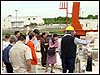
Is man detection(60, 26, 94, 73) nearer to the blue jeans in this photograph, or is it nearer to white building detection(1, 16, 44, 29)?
the blue jeans

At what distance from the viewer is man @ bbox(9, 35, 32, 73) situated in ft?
16.8

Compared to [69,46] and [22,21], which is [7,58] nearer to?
[69,46]

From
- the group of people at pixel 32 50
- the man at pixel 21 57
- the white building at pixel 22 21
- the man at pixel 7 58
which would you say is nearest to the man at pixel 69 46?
the group of people at pixel 32 50

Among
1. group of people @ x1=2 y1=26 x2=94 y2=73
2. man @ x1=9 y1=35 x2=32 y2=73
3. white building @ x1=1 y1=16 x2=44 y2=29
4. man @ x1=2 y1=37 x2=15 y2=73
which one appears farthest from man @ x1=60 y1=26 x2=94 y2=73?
white building @ x1=1 y1=16 x2=44 y2=29

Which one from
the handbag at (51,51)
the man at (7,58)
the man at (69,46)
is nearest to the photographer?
the man at (7,58)

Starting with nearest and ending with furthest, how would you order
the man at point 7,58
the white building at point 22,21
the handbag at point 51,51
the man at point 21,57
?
the man at point 21,57 → the man at point 7,58 → the handbag at point 51,51 → the white building at point 22,21

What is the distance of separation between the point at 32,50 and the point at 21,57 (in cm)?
74

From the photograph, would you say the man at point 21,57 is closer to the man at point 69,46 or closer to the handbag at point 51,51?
the man at point 69,46

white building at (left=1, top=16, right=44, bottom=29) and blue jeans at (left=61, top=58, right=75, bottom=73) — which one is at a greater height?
white building at (left=1, top=16, right=44, bottom=29)

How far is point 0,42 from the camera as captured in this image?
6.98m

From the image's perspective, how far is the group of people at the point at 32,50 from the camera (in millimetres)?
5176

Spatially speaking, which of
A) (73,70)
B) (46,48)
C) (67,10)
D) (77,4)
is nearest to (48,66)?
(46,48)

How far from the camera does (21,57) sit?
517 cm

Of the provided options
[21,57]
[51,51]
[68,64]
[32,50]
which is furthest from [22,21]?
[21,57]
